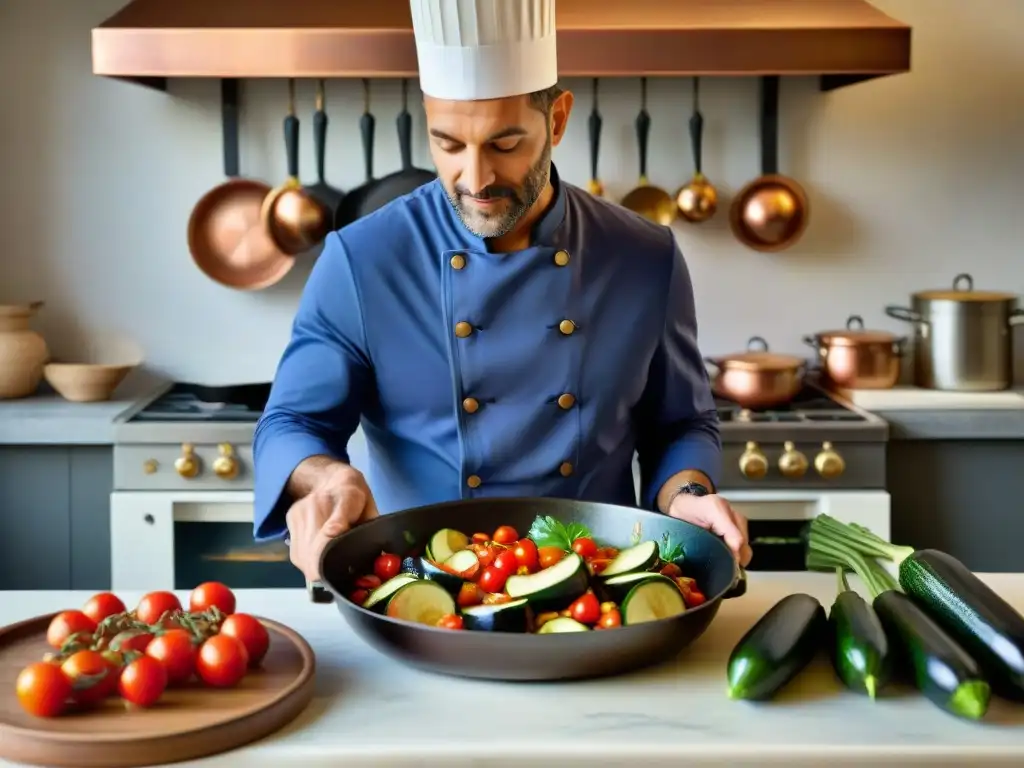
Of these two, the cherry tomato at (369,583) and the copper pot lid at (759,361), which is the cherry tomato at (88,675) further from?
the copper pot lid at (759,361)

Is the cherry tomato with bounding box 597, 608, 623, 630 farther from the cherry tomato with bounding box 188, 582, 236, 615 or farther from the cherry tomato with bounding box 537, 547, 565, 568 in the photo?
the cherry tomato with bounding box 188, 582, 236, 615

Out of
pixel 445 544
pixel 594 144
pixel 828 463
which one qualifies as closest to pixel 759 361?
pixel 828 463

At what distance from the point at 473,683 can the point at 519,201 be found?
676 mm

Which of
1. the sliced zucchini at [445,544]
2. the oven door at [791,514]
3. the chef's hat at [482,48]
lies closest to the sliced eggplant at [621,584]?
the sliced zucchini at [445,544]

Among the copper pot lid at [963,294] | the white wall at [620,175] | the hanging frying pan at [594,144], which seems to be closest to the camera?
the copper pot lid at [963,294]

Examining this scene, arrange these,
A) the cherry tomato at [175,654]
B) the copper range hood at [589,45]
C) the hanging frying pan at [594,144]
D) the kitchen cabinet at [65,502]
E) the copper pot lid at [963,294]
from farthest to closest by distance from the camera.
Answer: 1. the hanging frying pan at [594,144]
2. the copper pot lid at [963,294]
3. the kitchen cabinet at [65,502]
4. the copper range hood at [589,45]
5. the cherry tomato at [175,654]

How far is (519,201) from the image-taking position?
1719mm

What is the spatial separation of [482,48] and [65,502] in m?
1.74

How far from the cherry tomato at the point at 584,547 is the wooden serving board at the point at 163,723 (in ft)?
1.07

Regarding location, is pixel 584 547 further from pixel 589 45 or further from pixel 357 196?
pixel 357 196

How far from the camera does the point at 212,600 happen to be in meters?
1.41

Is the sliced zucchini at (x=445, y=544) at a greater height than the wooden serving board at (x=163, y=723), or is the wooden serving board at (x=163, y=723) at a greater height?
the sliced zucchini at (x=445, y=544)

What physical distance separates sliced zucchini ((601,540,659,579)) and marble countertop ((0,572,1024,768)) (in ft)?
0.35

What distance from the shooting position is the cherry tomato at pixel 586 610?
130cm
